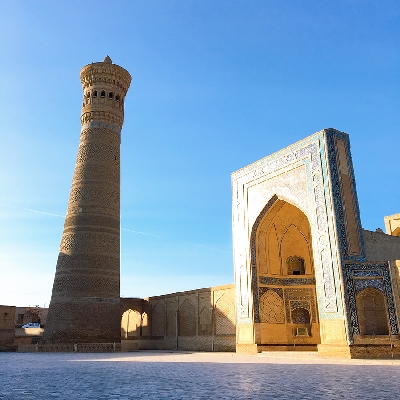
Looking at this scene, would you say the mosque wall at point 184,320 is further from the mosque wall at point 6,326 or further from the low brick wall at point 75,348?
the mosque wall at point 6,326

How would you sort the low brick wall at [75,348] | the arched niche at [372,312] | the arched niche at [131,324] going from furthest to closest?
the arched niche at [131,324] → the low brick wall at [75,348] → the arched niche at [372,312]

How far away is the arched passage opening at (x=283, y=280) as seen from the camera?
44.8ft

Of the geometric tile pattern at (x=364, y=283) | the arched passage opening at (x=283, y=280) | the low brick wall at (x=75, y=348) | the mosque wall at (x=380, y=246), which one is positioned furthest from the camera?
the low brick wall at (x=75, y=348)

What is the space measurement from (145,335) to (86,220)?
271 inches

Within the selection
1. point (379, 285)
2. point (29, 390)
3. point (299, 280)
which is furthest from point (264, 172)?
point (29, 390)

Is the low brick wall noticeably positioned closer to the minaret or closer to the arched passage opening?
the minaret

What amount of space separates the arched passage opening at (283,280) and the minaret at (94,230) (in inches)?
283

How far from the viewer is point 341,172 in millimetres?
11734

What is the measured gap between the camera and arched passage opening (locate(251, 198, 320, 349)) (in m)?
13.6

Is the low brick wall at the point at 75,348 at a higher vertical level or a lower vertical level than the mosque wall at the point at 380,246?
lower

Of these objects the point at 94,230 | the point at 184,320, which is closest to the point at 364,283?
the point at 184,320

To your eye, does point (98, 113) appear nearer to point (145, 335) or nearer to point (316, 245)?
point (145, 335)

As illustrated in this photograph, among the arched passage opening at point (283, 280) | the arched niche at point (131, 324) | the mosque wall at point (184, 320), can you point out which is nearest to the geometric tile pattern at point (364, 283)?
the arched passage opening at point (283, 280)

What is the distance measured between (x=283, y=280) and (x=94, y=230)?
27.3 ft
